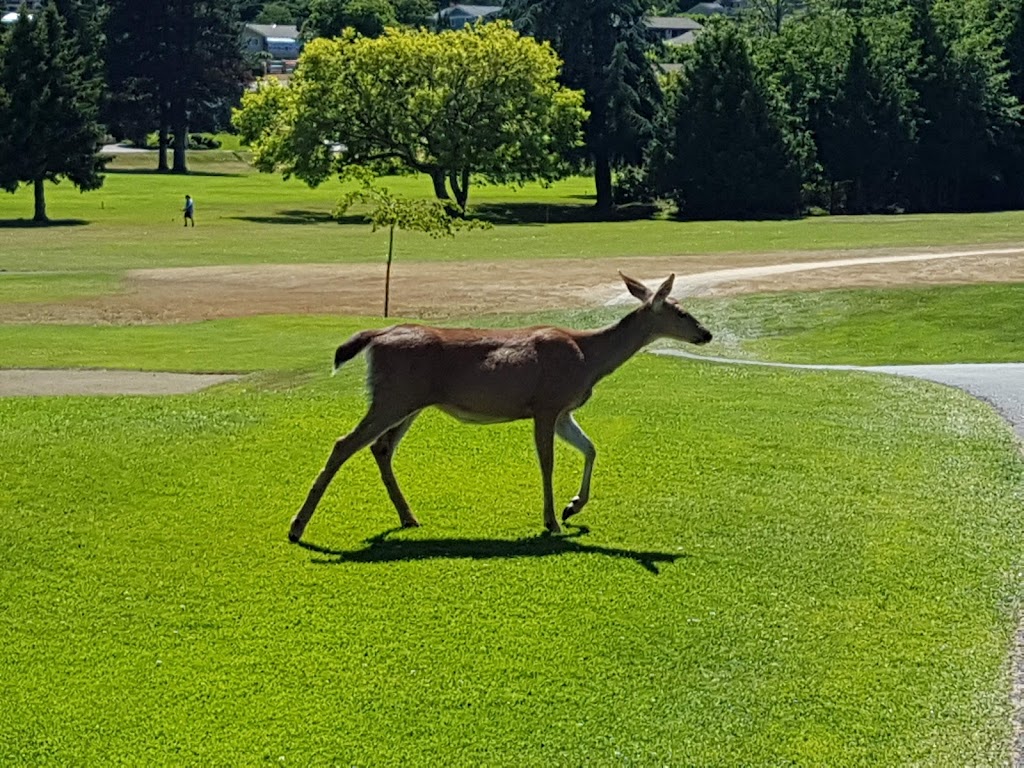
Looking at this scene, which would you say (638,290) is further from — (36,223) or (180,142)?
(180,142)

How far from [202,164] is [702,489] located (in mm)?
123399

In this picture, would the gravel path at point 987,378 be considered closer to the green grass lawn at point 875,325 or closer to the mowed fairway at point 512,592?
the mowed fairway at point 512,592

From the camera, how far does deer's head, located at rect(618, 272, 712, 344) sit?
13648 millimetres

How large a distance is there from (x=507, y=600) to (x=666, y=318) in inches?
136

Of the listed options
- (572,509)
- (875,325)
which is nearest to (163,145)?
(875,325)

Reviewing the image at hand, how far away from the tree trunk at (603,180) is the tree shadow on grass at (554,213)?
52 centimetres

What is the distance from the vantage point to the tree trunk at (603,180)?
98125 mm

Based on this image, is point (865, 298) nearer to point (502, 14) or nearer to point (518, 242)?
point (518, 242)

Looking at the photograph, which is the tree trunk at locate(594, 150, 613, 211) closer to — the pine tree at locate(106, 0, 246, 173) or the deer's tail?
the pine tree at locate(106, 0, 246, 173)

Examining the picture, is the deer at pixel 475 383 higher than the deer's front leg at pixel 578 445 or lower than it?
higher

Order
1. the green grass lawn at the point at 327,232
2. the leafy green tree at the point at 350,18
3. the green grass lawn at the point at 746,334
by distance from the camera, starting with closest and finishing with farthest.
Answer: the green grass lawn at the point at 746,334, the green grass lawn at the point at 327,232, the leafy green tree at the point at 350,18

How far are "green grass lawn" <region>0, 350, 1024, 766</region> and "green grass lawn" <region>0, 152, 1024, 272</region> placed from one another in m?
43.5

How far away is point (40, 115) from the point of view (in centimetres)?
8294

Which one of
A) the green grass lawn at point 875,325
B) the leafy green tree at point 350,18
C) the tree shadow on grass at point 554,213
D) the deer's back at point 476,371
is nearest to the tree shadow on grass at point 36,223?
the tree shadow on grass at point 554,213
